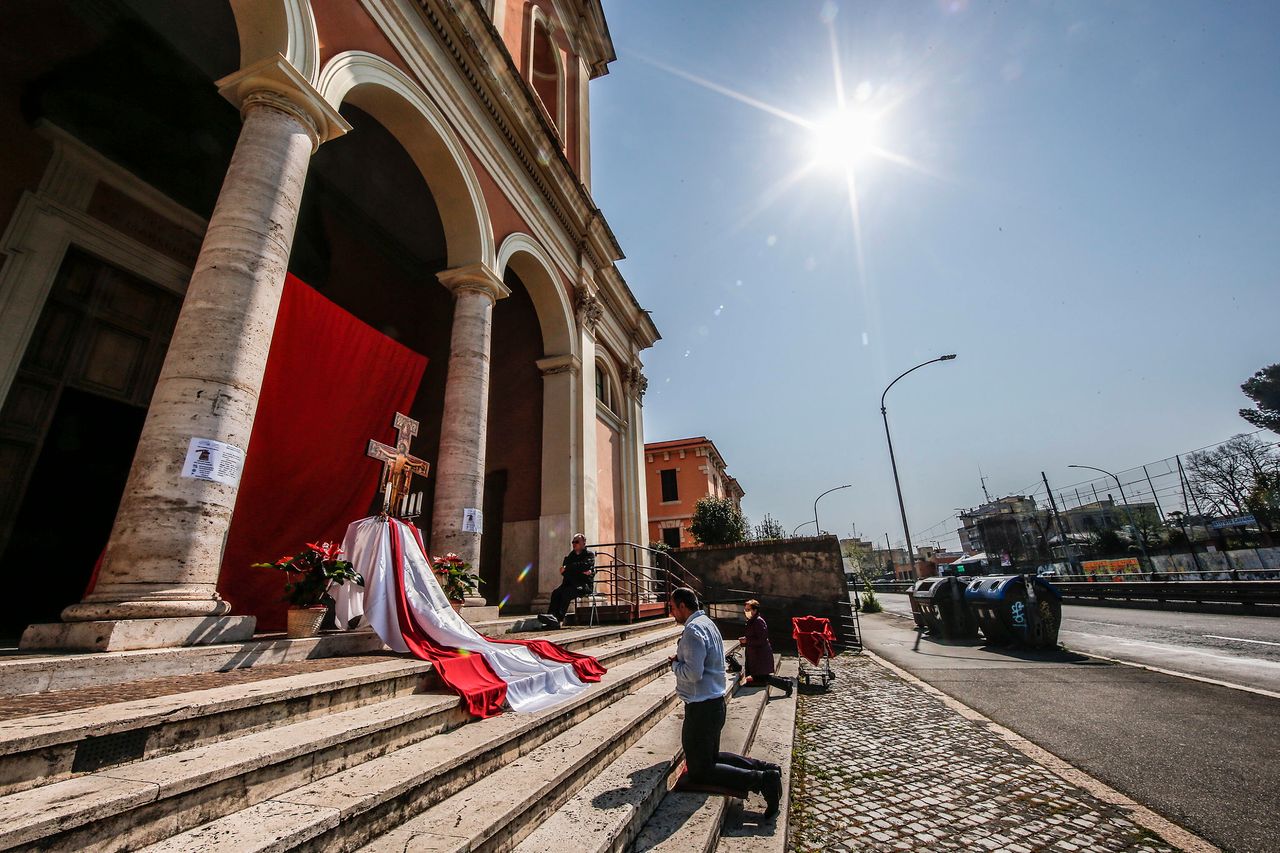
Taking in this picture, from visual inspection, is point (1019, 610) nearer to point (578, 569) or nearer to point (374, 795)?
point (578, 569)

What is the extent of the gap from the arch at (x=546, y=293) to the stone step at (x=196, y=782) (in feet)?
28.0

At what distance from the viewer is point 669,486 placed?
34.2m

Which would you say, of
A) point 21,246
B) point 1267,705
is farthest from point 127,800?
point 1267,705

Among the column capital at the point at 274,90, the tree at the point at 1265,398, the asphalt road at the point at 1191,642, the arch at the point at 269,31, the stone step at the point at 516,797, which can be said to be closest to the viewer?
the stone step at the point at 516,797

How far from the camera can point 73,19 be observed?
6328 millimetres

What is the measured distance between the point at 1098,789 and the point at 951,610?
9.33 meters

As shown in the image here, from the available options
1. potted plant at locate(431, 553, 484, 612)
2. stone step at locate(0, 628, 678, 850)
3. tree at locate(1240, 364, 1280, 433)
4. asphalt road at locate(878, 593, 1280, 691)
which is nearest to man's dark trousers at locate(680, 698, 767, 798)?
stone step at locate(0, 628, 678, 850)

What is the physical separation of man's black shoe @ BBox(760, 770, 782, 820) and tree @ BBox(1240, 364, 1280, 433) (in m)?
58.4

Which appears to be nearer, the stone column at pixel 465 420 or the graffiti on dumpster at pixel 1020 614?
the stone column at pixel 465 420

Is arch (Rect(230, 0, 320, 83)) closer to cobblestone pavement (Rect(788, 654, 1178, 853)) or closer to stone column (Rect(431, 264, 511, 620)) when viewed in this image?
stone column (Rect(431, 264, 511, 620))

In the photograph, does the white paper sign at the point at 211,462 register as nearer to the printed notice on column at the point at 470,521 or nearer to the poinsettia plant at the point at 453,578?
the poinsettia plant at the point at 453,578

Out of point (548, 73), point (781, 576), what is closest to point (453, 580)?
point (781, 576)

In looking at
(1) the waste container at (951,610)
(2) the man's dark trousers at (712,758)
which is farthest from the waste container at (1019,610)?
(2) the man's dark trousers at (712,758)

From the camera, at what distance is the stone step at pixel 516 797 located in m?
1.97
